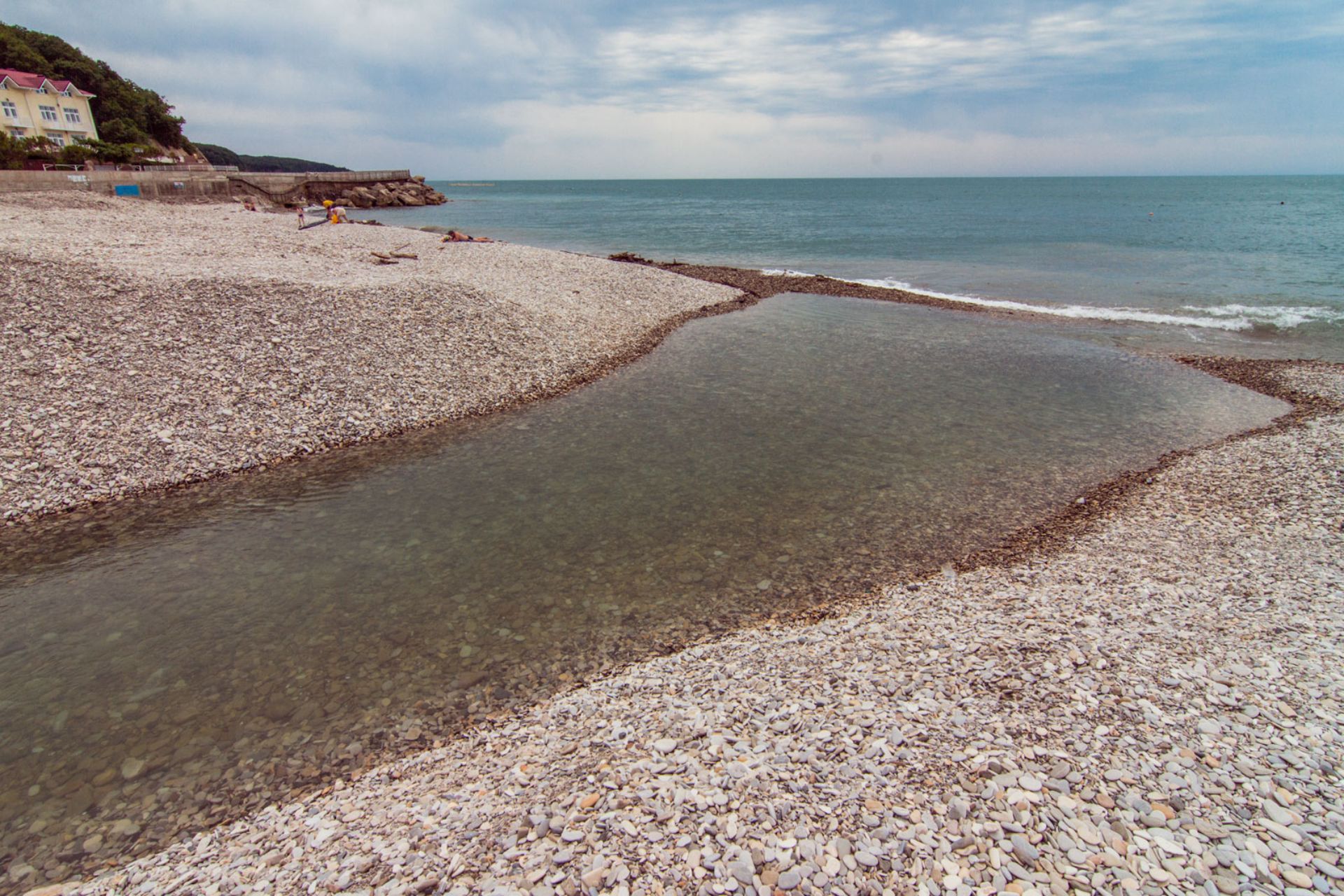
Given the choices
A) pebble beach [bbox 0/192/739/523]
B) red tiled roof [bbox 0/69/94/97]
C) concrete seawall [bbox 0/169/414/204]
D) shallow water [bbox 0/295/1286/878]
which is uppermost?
red tiled roof [bbox 0/69/94/97]

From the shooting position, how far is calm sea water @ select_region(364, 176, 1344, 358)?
30.6 m

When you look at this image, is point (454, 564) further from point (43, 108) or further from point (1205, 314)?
point (43, 108)

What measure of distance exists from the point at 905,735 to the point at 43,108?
11800 cm

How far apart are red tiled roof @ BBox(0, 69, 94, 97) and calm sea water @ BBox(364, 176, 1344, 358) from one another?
41052 mm

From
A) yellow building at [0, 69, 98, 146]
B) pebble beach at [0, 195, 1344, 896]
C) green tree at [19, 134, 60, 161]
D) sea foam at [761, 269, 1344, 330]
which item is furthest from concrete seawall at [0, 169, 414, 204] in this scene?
sea foam at [761, 269, 1344, 330]

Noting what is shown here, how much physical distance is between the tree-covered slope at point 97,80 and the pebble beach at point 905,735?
107 meters

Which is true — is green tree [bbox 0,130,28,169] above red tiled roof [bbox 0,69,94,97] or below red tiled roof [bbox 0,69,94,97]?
below

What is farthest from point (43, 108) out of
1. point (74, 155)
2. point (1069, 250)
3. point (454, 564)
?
point (1069, 250)

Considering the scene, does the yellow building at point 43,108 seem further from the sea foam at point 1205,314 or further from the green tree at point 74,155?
the sea foam at point 1205,314

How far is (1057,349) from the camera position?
25.7 meters

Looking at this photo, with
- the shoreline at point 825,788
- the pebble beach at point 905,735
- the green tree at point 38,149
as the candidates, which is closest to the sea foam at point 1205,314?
the pebble beach at point 905,735

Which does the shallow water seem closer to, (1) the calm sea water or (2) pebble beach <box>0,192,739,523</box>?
(2) pebble beach <box>0,192,739,523</box>

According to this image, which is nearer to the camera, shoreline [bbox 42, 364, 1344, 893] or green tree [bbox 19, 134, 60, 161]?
shoreline [bbox 42, 364, 1344, 893]

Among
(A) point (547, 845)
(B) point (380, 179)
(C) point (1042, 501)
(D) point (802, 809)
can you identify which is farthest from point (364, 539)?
(B) point (380, 179)
